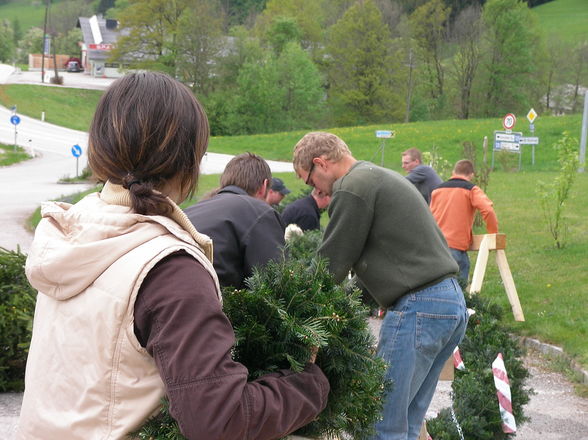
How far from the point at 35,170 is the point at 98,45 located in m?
57.7

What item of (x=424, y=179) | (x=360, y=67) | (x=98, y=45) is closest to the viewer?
(x=424, y=179)

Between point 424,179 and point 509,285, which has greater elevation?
point 424,179

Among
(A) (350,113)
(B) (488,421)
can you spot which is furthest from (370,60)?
(B) (488,421)

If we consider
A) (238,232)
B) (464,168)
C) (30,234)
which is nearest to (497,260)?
(464,168)

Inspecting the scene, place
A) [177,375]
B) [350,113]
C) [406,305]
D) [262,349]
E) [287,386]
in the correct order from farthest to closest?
[350,113]
[406,305]
[262,349]
[287,386]
[177,375]

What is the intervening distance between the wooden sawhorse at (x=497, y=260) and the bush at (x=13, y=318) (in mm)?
5228

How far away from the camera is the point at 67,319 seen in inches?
70.7

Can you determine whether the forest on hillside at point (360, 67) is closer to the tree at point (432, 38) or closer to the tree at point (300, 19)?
the tree at point (432, 38)

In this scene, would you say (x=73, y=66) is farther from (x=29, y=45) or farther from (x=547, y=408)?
(x=547, y=408)

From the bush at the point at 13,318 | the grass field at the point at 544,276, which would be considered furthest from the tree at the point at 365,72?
the bush at the point at 13,318

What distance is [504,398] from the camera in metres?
5.35

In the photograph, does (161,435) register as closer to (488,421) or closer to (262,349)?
(262,349)

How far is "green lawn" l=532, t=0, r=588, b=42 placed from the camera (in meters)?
85.4

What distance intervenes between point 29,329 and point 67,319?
13.5ft
